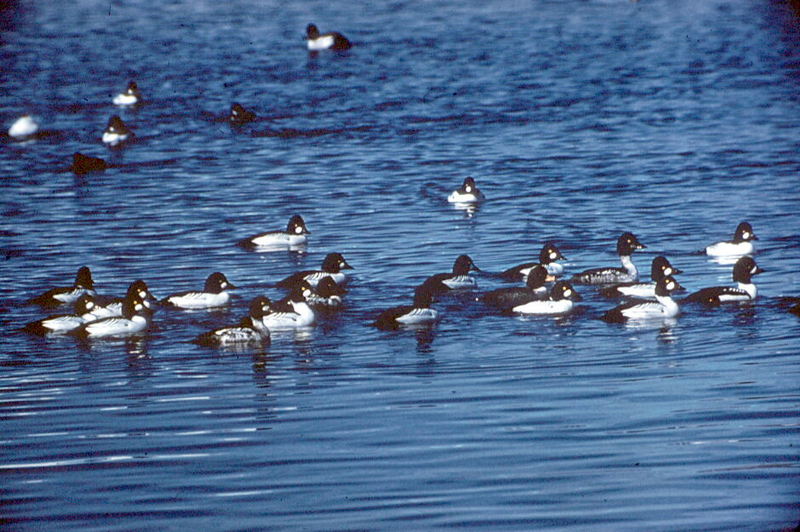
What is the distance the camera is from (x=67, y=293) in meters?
21.3

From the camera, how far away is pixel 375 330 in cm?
1912

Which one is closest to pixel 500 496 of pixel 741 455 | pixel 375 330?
pixel 741 455

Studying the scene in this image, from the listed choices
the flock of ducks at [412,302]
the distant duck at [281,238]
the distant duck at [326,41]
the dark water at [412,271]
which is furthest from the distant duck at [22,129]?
the flock of ducks at [412,302]

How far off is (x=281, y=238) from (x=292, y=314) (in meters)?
5.99

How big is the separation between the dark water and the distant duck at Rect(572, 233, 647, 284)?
Answer: 2.72ft

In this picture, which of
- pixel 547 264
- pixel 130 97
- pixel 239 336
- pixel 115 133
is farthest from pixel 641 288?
pixel 130 97

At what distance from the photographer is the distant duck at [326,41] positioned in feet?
184

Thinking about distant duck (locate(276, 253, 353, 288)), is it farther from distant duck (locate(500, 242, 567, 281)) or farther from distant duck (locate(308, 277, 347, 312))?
distant duck (locate(500, 242, 567, 281))

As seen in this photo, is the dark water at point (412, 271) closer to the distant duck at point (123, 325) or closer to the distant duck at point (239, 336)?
the distant duck at point (239, 336)

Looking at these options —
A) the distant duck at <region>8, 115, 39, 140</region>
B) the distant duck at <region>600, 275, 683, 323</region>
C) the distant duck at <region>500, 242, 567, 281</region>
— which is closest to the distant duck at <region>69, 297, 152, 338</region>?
Result: the distant duck at <region>500, 242, 567, 281</region>

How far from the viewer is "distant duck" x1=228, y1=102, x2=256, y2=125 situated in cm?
4122

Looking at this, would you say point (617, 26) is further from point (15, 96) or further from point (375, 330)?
point (375, 330)

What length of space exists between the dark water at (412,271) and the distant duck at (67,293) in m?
0.36

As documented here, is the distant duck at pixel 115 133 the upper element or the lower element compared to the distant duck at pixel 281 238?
upper
